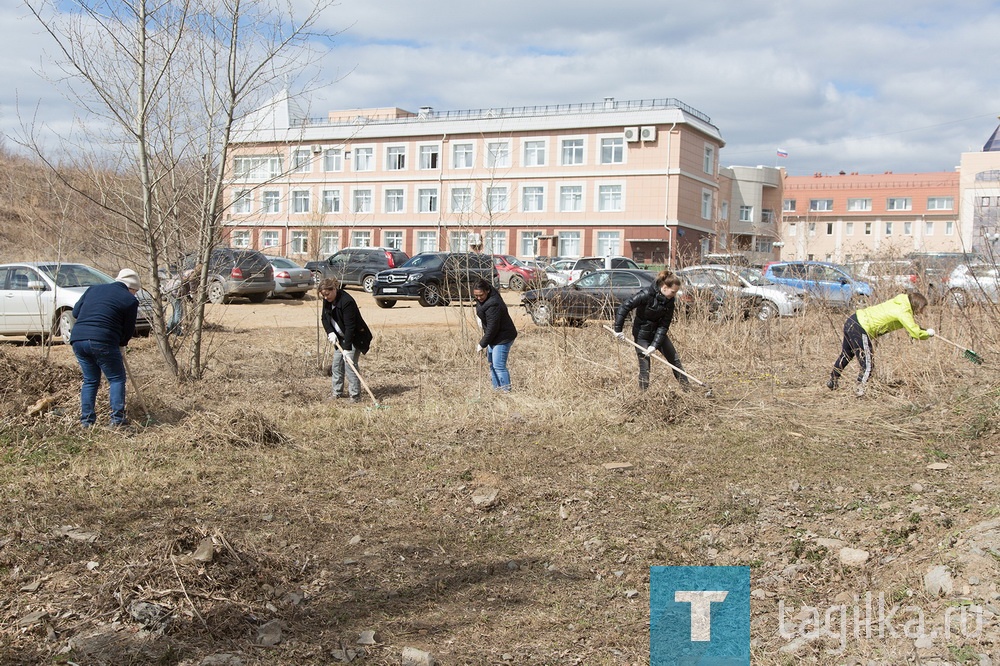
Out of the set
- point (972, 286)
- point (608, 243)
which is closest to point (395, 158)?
point (608, 243)

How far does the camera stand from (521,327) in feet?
57.6

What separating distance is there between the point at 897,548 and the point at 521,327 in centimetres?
1274

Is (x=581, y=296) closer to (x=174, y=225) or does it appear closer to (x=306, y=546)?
(x=174, y=225)

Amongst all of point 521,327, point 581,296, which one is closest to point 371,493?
point 581,296

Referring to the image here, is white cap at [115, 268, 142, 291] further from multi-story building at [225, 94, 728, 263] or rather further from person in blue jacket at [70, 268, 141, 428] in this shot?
multi-story building at [225, 94, 728, 263]

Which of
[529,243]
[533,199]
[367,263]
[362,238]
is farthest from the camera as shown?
[362,238]

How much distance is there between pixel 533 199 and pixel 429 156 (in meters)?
6.66

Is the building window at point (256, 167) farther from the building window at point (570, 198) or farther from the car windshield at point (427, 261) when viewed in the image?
the building window at point (570, 198)

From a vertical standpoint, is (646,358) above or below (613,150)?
below

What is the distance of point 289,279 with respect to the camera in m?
24.4

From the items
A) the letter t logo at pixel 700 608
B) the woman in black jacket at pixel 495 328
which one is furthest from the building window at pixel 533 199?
the letter t logo at pixel 700 608

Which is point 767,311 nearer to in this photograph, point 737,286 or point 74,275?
point 737,286

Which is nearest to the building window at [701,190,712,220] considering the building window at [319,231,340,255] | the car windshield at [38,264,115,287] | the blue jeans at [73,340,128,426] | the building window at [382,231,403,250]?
the building window at [382,231,403,250]

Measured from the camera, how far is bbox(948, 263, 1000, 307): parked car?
10.2m
